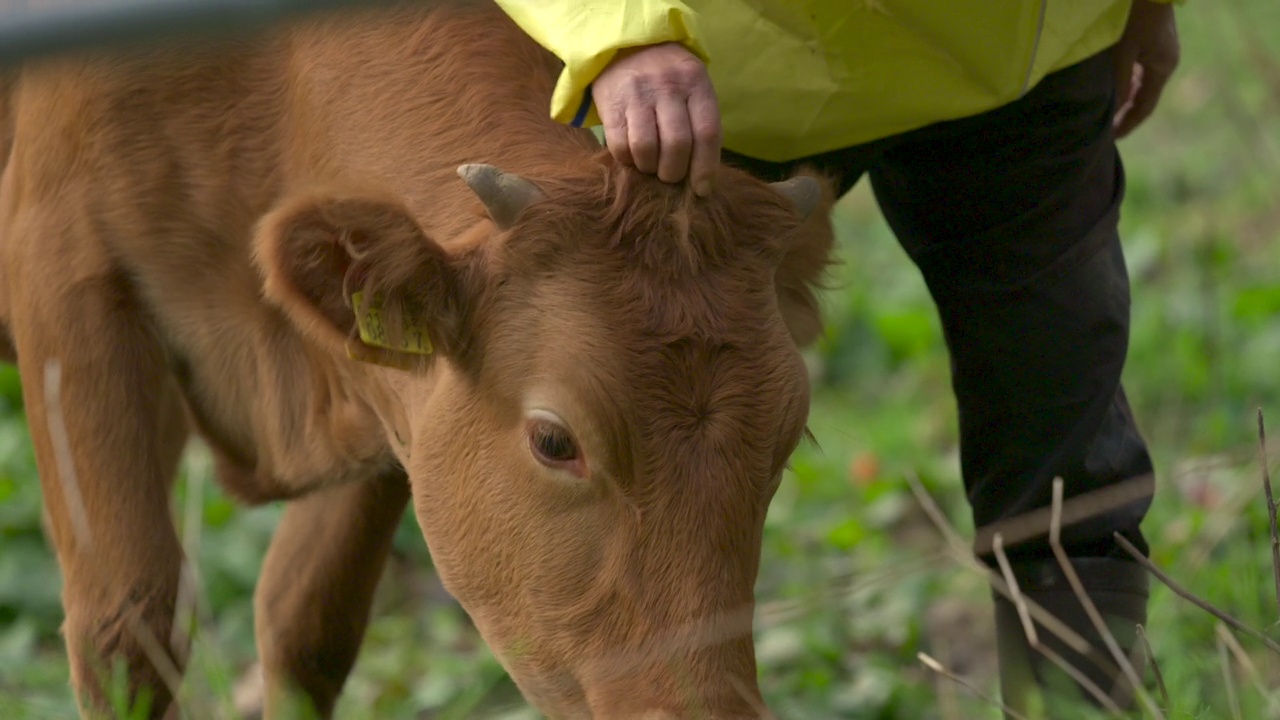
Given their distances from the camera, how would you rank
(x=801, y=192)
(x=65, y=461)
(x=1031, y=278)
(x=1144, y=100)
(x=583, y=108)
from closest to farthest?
(x=583, y=108), (x=801, y=192), (x=65, y=461), (x=1031, y=278), (x=1144, y=100)

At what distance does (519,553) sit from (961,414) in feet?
4.34

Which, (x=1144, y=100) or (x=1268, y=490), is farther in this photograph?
(x=1144, y=100)

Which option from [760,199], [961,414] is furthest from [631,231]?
[961,414]

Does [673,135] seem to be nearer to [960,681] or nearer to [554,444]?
[554,444]

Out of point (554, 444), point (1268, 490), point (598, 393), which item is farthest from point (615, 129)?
point (1268, 490)

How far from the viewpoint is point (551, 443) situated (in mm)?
2883

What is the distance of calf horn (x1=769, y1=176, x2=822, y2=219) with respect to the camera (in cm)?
312

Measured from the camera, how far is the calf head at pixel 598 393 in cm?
279

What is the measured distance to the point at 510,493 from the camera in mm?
2992

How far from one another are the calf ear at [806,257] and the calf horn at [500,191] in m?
0.51

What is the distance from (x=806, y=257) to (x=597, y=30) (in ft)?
2.83

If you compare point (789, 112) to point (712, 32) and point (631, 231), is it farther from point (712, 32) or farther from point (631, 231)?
point (631, 231)

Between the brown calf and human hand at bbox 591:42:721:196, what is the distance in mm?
185

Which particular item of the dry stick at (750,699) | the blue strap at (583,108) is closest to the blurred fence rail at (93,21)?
the blue strap at (583,108)
